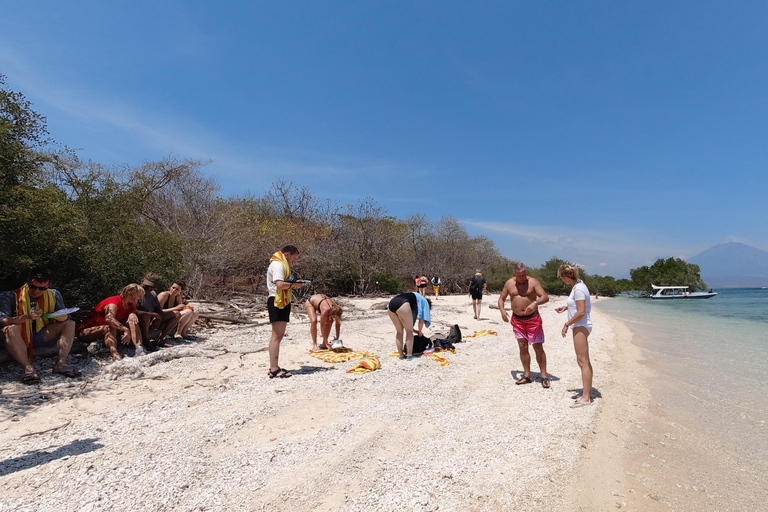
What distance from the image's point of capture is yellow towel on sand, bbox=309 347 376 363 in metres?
6.66

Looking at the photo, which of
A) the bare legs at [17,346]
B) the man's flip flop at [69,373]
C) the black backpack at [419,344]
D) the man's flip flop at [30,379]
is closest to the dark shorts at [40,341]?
the bare legs at [17,346]

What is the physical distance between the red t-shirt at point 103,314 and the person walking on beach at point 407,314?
431cm

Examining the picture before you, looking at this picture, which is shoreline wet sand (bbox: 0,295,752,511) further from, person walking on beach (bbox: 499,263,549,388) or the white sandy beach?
person walking on beach (bbox: 499,263,549,388)

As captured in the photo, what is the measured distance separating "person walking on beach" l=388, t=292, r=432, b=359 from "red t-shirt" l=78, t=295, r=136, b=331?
4.31 meters

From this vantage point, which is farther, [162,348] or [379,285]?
[379,285]

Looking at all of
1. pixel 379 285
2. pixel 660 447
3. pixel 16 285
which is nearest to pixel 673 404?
pixel 660 447

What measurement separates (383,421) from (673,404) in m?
4.22

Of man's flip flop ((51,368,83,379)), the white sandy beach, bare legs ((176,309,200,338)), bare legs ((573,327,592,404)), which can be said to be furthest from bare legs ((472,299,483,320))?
man's flip flop ((51,368,83,379))

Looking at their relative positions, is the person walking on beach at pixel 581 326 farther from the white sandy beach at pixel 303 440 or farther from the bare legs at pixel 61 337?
the bare legs at pixel 61 337

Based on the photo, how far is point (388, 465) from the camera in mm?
3162

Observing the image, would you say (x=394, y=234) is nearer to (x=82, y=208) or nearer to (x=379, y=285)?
(x=379, y=285)

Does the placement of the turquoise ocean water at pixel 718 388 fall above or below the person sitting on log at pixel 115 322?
below

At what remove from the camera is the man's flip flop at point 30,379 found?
473 centimetres

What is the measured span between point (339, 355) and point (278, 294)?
7.06ft
